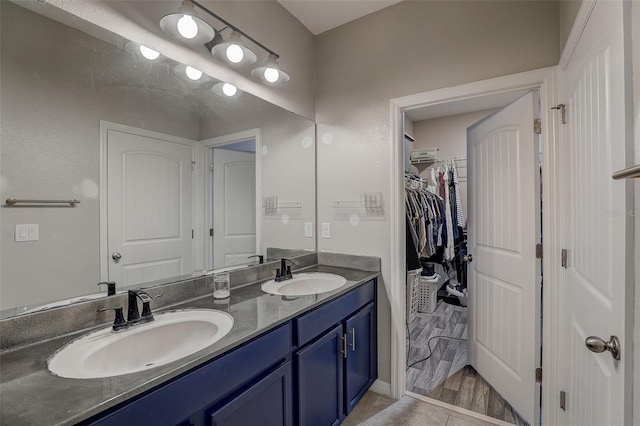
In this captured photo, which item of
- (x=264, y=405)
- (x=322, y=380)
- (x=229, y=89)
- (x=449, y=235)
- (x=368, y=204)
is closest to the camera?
(x=264, y=405)

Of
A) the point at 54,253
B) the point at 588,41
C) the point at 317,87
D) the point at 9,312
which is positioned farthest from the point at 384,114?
the point at 9,312

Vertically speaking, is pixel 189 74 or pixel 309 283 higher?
pixel 189 74

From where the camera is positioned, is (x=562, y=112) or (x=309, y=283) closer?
(x=562, y=112)

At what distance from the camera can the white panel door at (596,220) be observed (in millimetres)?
800

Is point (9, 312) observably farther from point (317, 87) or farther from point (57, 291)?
point (317, 87)

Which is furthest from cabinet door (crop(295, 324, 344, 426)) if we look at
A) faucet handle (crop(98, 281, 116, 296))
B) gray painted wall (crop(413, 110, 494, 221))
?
gray painted wall (crop(413, 110, 494, 221))

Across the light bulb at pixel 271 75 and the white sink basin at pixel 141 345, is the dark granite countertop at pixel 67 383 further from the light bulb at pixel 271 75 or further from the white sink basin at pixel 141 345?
the light bulb at pixel 271 75

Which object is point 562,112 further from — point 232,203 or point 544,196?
point 232,203

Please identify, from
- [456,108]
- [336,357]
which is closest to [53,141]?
[336,357]

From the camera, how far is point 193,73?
5.06 feet

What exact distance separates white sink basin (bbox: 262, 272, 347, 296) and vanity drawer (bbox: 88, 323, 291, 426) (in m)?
0.60

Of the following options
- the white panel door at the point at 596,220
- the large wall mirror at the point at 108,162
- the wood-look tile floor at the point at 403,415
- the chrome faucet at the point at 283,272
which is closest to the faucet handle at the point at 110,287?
the large wall mirror at the point at 108,162

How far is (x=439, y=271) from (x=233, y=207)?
11.0 feet

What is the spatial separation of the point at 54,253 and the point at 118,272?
0.25 meters
